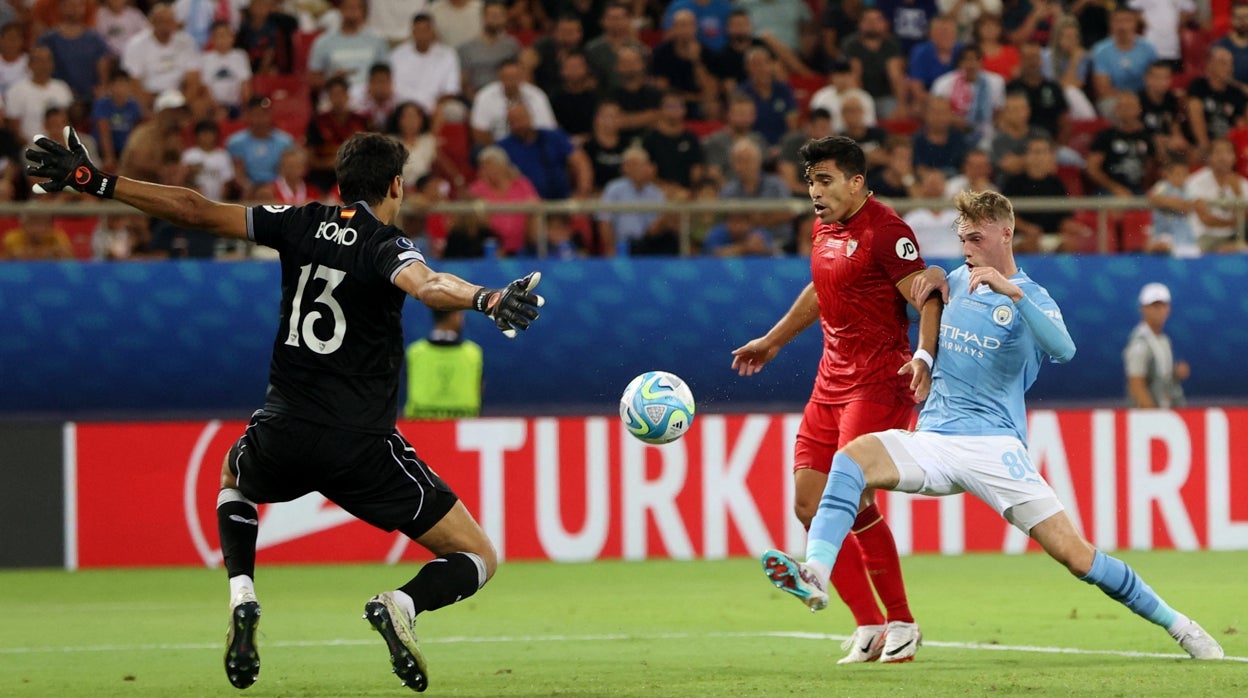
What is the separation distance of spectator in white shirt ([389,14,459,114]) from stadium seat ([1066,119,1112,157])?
18.6ft

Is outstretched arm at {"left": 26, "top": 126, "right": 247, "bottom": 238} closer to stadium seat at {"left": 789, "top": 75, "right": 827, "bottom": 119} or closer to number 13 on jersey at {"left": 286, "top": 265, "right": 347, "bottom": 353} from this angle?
number 13 on jersey at {"left": 286, "top": 265, "right": 347, "bottom": 353}

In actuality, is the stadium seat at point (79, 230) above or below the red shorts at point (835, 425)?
above

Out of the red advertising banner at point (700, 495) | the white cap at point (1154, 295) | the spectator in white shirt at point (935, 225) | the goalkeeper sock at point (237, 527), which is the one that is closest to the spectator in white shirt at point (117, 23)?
the red advertising banner at point (700, 495)

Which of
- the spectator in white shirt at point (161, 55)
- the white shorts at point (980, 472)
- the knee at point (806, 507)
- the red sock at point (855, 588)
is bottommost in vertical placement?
the red sock at point (855, 588)

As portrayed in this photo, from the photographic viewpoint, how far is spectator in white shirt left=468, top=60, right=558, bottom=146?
52.7 feet

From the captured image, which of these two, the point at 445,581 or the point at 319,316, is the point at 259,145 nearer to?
the point at 319,316

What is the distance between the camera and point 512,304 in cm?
600

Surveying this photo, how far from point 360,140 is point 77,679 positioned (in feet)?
9.23

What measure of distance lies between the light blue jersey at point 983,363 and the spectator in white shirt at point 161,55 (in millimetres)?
10874

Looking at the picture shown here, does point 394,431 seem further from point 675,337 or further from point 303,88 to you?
point 303,88

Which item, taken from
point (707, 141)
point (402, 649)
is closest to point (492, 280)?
point (707, 141)

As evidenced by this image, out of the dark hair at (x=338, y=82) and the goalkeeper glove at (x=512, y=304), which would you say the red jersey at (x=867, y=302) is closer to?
the goalkeeper glove at (x=512, y=304)

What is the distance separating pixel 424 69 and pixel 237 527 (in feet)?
33.5

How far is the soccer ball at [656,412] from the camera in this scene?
7668mm
